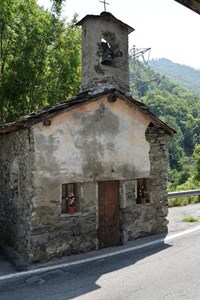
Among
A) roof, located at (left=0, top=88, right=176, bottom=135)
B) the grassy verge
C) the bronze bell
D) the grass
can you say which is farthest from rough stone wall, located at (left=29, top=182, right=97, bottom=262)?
the grassy verge

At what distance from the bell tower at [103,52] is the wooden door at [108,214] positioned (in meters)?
3.17

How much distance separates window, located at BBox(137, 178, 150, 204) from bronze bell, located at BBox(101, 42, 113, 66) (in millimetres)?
3967

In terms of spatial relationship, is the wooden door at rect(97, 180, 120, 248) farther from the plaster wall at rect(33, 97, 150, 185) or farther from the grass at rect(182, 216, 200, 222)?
the grass at rect(182, 216, 200, 222)

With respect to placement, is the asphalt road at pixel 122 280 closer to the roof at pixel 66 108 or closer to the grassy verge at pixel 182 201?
the roof at pixel 66 108

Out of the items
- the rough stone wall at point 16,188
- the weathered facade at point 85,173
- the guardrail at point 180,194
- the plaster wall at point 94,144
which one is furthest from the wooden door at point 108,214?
the guardrail at point 180,194

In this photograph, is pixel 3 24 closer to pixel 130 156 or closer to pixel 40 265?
pixel 130 156

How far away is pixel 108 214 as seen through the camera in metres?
9.32

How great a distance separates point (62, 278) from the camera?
6.87 meters

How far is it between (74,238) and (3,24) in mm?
10078

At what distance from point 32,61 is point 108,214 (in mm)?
8925

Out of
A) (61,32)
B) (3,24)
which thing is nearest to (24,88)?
(3,24)

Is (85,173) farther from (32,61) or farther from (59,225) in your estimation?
(32,61)

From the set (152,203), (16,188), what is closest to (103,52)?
(16,188)

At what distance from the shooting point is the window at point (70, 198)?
28.3ft
